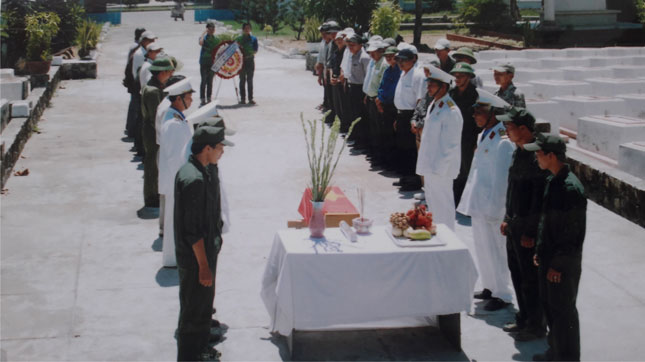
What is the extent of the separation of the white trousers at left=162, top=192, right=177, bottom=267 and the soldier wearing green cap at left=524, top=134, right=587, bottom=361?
3636 mm

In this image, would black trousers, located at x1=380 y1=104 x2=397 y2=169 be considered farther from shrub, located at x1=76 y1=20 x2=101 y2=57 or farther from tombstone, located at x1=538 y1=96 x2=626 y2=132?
shrub, located at x1=76 y1=20 x2=101 y2=57

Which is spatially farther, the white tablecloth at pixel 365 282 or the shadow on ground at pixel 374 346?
the shadow on ground at pixel 374 346

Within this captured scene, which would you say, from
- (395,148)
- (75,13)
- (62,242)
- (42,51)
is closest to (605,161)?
(395,148)

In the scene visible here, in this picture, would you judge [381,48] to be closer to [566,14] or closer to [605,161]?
[605,161]

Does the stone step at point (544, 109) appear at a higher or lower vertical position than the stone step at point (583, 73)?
lower

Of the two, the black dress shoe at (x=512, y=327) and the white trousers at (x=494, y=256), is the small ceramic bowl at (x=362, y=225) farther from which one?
the black dress shoe at (x=512, y=327)

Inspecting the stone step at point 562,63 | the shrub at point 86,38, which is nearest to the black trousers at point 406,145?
the stone step at point 562,63

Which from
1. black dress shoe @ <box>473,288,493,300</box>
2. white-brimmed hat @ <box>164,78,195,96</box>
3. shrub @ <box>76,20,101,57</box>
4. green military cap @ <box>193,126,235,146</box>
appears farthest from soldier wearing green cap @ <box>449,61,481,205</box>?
shrub @ <box>76,20,101,57</box>

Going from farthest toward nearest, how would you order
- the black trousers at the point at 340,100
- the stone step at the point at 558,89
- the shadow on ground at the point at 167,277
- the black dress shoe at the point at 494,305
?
1. the stone step at the point at 558,89
2. the black trousers at the point at 340,100
3. the shadow on ground at the point at 167,277
4. the black dress shoe at the point at 494,305

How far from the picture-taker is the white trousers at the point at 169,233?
7.68 metres

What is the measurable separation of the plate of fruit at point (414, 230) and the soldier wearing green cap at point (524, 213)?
61cm

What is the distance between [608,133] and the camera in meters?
11.0

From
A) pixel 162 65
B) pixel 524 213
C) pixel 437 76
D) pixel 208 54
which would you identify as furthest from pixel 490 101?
pixel 208 54

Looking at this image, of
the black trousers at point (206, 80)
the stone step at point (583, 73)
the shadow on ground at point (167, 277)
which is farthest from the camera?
the stone step at point (583, 73)
